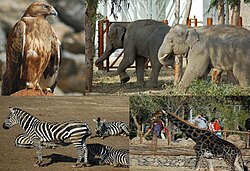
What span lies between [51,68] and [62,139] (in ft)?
1.97

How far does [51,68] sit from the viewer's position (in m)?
4.62

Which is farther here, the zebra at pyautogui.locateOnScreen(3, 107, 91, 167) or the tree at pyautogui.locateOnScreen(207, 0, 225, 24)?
the tree at pyautogui.locateOnScreen(207, 0, 225, 24)

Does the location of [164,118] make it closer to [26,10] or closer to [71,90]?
[71,90]

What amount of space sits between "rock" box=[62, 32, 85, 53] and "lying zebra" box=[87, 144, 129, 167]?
78 centimetres

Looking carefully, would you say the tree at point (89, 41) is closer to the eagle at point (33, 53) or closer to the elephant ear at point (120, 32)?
the elephant ear at point (120, 32)

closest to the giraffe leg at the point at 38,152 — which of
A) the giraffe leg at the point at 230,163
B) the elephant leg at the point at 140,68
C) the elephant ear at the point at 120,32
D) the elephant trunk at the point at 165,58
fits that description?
the elephant trunk at the point at 165,58

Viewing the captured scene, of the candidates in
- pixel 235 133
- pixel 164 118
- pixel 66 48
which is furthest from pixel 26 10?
pixel 235 133

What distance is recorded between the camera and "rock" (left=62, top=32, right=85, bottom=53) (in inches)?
179

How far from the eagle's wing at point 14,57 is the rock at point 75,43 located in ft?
1.16

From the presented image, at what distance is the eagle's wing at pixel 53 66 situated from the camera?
4605 mm

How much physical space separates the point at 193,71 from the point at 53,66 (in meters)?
1.09

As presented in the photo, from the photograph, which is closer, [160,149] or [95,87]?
[160,149]

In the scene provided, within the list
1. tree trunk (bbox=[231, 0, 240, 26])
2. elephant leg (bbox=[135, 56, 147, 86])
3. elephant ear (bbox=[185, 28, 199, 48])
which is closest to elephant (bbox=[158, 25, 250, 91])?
elephant ear (bbox=[185, 28, 199, 48])

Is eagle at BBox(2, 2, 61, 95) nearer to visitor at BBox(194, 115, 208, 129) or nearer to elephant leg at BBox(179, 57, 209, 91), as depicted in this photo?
elephant leg at BBox(179, 57, 209, 91)
